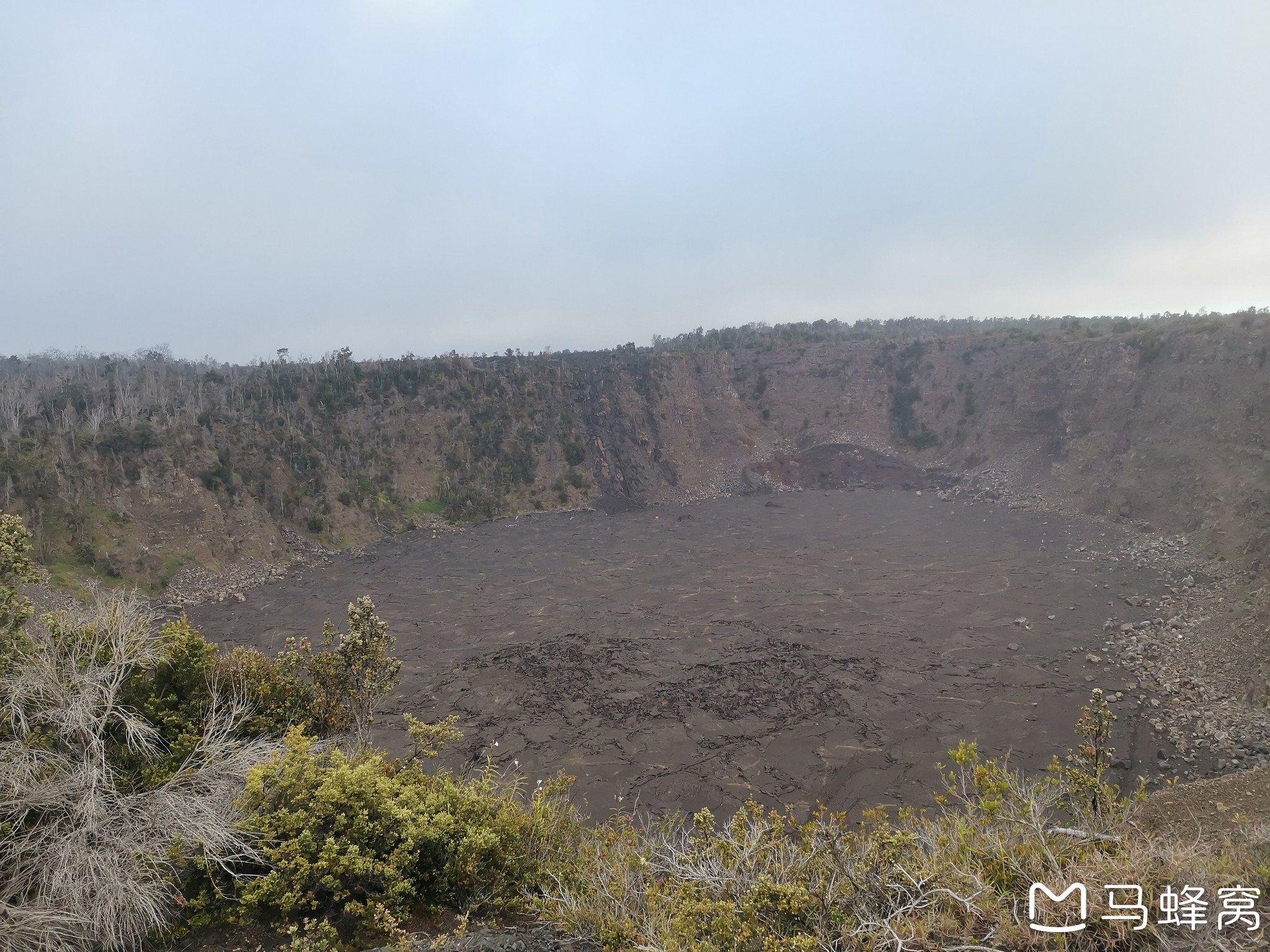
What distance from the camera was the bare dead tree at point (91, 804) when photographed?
412cm

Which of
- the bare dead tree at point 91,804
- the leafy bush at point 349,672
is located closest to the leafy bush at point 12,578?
the bare dead tree at point 91,804

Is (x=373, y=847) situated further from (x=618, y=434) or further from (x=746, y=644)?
(x=618, y=434)

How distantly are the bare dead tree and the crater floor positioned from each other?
4.92 m

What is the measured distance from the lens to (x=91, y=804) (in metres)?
4.58

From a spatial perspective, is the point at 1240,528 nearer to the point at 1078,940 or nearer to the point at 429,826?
the point at 1078,940

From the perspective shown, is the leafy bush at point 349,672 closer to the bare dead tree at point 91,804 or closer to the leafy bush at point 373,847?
the bare dead tree at point 91,804

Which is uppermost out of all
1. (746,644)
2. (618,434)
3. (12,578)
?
(618,434)

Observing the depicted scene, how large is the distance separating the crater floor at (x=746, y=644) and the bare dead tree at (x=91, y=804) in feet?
16.1

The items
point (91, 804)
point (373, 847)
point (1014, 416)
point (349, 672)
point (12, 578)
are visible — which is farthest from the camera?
point (1014, 416)

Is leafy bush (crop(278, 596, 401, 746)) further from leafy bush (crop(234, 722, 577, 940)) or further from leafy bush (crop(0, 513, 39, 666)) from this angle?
leafy bush (crop(0, 513, 39, 666))

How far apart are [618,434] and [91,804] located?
28.2 m

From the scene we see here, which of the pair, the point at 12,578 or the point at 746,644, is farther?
the point at 746,644

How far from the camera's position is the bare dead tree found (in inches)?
162

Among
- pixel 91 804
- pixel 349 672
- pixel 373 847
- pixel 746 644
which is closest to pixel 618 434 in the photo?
pixel 746 644
